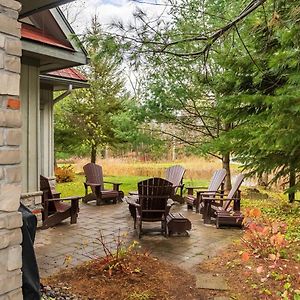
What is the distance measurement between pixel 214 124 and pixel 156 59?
6357 mm

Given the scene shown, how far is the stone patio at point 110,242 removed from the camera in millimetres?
4344

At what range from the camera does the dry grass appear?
1341 cm

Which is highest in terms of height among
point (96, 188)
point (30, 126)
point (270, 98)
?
point (270, 98)

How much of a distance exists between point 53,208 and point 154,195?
2070 mm

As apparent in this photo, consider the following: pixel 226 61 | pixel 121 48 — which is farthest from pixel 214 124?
pixel 121 48

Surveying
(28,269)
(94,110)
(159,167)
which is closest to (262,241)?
(28,269)

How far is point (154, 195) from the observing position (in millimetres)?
5480

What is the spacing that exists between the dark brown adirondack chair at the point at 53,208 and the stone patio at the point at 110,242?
0.15 m

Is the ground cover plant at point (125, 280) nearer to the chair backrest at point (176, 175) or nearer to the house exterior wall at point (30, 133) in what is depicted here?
the house exterior wall at point (30, 133)

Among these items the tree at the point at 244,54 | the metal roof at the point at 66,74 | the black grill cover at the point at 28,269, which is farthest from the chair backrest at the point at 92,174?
the black grill cover at the point at 28,269

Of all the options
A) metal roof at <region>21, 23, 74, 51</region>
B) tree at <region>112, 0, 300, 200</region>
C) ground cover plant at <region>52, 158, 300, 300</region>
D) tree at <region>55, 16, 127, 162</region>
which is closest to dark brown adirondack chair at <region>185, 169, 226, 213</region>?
tree at <region>112, 0, 300, 200</region>

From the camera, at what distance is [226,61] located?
6543mm

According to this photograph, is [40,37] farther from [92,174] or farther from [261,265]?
[261,265]

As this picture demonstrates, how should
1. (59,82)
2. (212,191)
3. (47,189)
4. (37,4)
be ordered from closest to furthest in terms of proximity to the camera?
(37,4), (47,189), (212,191), (59,82)
